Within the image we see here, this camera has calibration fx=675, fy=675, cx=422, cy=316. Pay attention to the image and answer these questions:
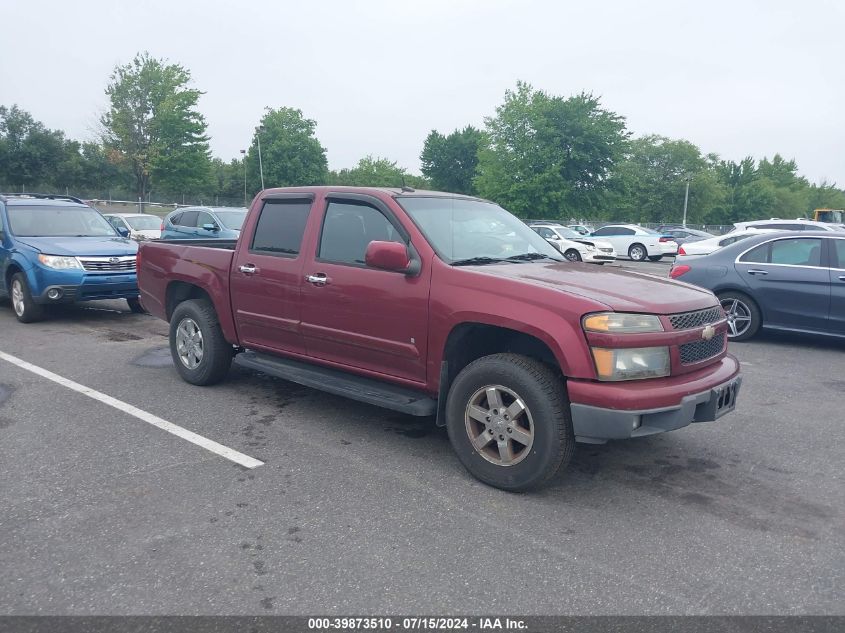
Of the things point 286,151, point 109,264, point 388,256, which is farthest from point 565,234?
point 286,151

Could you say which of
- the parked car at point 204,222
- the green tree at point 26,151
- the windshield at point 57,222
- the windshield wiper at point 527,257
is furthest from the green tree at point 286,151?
the windshield wiper at point 527,257

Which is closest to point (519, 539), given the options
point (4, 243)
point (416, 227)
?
point (416, 227)

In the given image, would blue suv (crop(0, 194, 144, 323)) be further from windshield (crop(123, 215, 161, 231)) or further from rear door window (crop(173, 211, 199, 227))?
windshield (crop(123, 215, 161, 231))

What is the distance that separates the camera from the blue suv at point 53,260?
355 inches

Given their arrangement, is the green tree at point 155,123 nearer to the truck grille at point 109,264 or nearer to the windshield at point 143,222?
the windshield at point 143,222

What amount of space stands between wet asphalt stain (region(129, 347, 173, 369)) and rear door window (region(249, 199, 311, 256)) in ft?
7.29

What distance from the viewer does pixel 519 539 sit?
344cm

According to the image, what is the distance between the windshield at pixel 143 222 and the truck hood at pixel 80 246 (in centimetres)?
1240

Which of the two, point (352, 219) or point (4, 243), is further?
point (4, 243)

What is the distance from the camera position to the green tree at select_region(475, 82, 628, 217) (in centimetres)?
4344

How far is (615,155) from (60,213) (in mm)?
39668

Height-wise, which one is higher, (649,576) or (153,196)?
(153,196)

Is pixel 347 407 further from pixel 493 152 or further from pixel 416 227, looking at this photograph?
pixel 493 152

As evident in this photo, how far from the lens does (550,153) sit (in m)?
43.2
